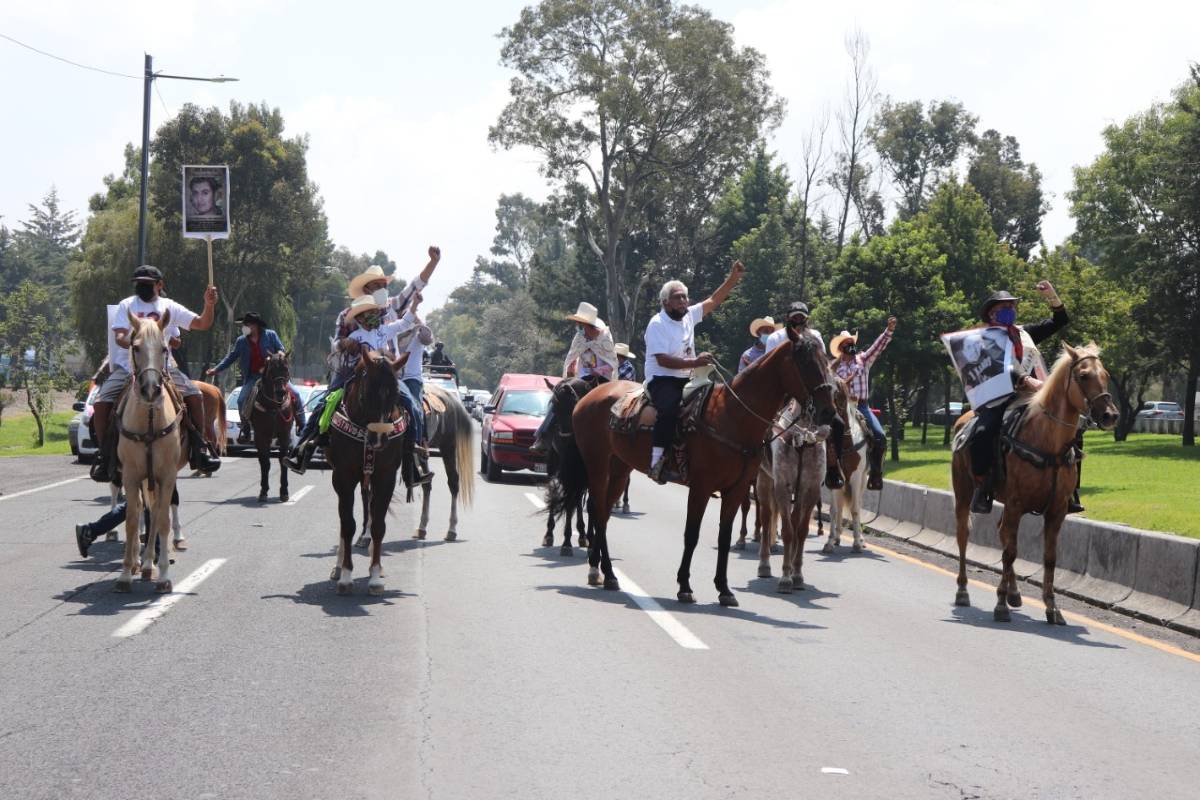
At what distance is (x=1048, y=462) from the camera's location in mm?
11227

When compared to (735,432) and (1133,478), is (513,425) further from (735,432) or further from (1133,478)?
(735,432)

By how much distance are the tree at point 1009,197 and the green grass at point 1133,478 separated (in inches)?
1663

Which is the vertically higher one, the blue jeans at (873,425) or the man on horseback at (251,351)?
the man on horseback at (251,351)

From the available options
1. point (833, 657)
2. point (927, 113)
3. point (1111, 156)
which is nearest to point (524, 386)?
point (833, 657)

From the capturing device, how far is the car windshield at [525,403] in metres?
27.8

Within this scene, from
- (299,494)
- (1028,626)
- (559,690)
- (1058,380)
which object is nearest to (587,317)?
(1058,380)

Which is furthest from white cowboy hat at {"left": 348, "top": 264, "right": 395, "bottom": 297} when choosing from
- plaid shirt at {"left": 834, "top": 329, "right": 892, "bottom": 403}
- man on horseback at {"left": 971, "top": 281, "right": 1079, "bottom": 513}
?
man on horseback at {"left": 971, "top": 281, "right": 1079, "bottom": 513}

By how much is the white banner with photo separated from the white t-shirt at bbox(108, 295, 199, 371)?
22.6 ft

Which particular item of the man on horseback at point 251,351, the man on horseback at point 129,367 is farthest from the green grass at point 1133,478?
the man on horseback at point 251,351

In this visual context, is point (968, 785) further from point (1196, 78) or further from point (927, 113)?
point (927, 113)

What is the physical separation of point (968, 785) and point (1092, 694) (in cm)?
254

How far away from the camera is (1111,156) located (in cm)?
6900

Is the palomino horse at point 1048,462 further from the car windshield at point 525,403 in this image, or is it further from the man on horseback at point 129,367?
the car windshield at point 525,403

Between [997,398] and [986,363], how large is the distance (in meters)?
0.33
